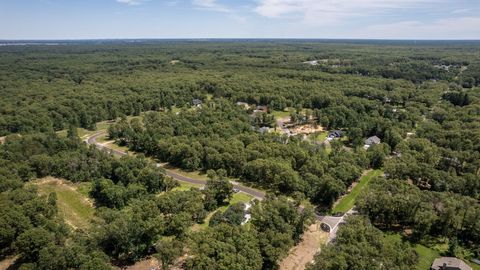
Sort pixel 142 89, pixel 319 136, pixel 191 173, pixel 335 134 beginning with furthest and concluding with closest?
pixel 142 89 → pixel 319 136 → pixel 335 134 → pixel 191 173

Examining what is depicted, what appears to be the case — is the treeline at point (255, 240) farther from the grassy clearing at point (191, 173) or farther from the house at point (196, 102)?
the house at point (196, 102)

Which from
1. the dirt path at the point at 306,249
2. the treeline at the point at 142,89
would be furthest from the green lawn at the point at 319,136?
the dirt path at the point at 306,249

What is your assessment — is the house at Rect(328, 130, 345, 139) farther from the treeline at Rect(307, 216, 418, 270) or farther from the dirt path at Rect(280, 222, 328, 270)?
the treeline at Rect(307, 216, 418, 270)

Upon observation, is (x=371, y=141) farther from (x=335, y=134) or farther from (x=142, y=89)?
(x=142, y=89)

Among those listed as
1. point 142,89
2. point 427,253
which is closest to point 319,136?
point 427,253

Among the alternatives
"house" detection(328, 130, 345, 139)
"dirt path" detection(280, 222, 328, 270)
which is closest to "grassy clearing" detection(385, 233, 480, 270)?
"dirt path" detection(280, 222, 328, 270)

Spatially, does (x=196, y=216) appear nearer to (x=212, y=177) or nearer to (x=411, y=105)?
(x=212, y=177)
